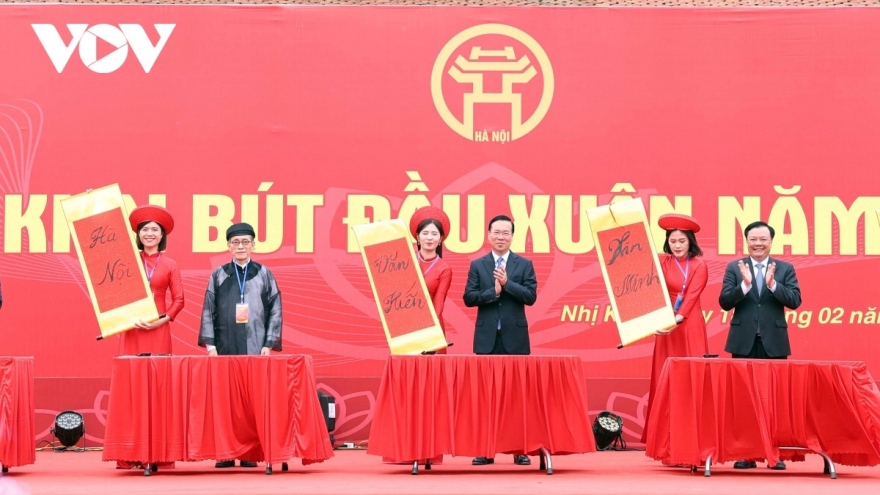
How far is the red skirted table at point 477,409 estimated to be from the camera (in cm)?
621

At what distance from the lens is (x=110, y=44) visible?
8305 millimetres

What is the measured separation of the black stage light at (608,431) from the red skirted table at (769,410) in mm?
1833

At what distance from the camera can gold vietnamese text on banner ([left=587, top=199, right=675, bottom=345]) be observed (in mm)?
6438

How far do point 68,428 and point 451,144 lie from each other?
3.26 m

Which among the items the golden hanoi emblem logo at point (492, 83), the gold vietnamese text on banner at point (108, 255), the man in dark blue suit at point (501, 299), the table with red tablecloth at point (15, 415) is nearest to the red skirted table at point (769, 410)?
the man in dark blue suit at point (501, 299)

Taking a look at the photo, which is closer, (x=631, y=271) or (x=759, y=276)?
(x=631, y=271)

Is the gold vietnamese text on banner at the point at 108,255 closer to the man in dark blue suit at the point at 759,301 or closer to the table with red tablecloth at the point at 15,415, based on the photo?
the table with red tablecloth at the point at 15,415

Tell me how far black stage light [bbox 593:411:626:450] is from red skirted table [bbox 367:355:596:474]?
1805 mm

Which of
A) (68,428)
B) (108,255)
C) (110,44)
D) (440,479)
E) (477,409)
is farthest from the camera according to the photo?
(110,44)

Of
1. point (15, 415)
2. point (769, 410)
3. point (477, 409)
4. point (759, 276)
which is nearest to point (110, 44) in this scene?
point (15, 415)

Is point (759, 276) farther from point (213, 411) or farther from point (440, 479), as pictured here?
point (213, 411)

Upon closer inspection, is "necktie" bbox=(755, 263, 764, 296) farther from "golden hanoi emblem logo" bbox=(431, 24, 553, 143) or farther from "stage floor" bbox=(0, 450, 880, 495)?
"golden hanoi emblem logo" bbox=(431, 24, 553, 143)

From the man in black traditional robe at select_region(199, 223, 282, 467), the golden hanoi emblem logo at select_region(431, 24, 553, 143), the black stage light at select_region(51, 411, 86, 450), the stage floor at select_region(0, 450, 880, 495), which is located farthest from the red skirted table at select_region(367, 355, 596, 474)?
the black stage light at select_region(51, 411, 86, 450)

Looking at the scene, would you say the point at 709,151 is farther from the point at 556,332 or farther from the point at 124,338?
the point at 124,338
